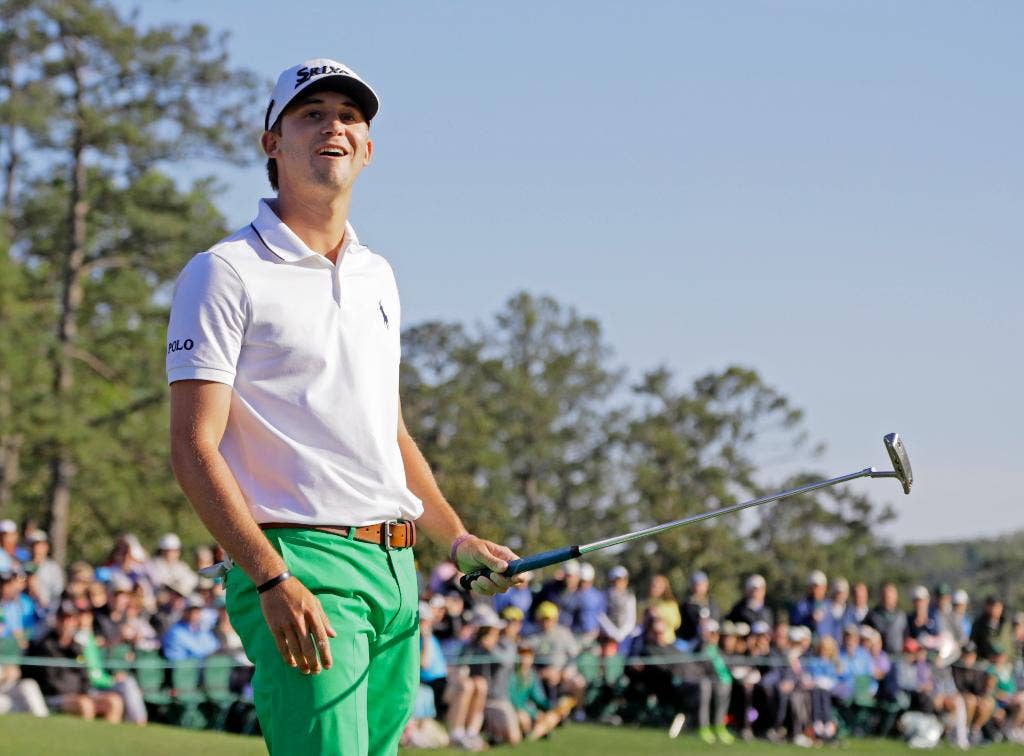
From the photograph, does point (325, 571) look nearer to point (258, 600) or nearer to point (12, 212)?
point (258, 600)

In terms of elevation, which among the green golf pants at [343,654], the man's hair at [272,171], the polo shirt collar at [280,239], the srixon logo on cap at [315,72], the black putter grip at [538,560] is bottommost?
the green golf pants at [343,654]

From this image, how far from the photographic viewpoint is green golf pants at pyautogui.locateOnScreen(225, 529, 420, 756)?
370 cm

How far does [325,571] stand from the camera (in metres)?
3.80

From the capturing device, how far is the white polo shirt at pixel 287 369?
3.77 metres

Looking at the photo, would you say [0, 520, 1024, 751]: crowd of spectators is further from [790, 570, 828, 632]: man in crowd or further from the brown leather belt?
the brown leather belt

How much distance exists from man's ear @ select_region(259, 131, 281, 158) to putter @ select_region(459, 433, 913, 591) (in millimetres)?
1145

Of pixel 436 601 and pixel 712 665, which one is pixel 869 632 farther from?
pixel 436 601

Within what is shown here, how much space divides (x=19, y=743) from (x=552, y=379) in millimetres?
56444

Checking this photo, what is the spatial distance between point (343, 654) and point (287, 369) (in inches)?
25.4

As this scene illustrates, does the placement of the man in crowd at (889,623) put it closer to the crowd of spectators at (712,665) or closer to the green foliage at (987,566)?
the crowd of spectators at (712,665)

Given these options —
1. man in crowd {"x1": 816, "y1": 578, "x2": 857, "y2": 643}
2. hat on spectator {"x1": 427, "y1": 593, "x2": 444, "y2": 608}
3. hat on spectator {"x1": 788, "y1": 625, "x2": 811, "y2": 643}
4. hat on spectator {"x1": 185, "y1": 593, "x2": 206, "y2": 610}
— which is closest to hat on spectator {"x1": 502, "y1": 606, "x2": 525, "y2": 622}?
hat on spectator {"x1": 427, "y1": 593, "x2": 444, "y2": 608}

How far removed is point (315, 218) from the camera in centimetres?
404

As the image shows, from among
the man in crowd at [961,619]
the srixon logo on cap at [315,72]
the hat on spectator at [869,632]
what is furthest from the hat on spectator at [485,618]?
the srixon logo on cap at [315,72]

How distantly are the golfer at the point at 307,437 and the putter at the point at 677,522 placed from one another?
11 centimetres
